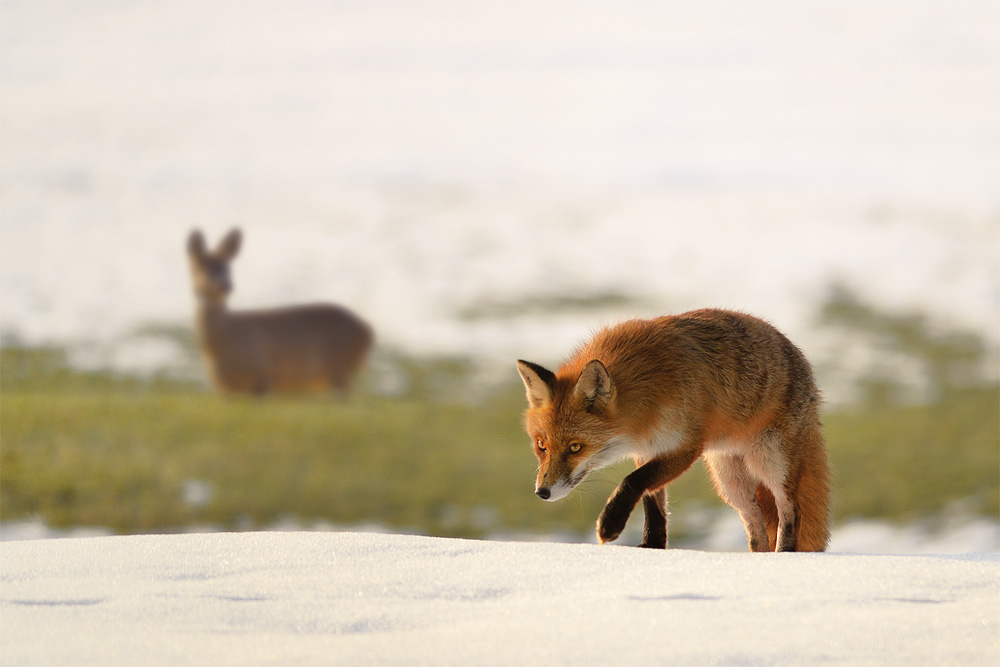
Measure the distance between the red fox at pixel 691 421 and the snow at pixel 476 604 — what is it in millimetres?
362

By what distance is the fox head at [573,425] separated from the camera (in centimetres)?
336

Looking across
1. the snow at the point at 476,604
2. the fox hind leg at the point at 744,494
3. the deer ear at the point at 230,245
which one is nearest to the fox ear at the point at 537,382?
the snow at the point at 476,604

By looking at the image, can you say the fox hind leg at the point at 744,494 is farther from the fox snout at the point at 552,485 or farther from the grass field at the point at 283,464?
the grass field at the point at 283,464

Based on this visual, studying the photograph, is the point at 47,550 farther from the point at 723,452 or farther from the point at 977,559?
the point at 977,559

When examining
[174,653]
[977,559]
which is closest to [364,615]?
[174,653]

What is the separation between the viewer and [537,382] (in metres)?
3.42

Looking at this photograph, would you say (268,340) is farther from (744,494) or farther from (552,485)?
(552,485)

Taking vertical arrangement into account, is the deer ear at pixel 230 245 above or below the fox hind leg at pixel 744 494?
above

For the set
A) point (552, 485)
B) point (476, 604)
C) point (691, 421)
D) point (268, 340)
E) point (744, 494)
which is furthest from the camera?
point (268, 340)

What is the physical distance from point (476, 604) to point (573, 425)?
89 centimetres

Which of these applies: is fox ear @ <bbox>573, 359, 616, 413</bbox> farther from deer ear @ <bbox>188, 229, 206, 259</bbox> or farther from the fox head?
deer ear @ <bbox>188, 229, 206, 259</bbox>

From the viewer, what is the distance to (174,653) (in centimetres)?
229

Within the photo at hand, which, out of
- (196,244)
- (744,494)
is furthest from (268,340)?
(744,494)

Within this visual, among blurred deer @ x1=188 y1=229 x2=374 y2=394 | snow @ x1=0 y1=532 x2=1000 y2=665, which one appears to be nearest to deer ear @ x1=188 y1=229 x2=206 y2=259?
blurred deer @ x1=188 y1=229 x2=374 y2=394
